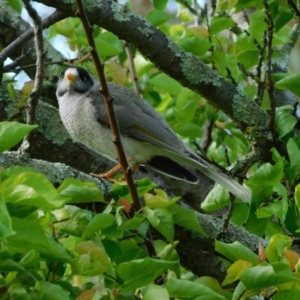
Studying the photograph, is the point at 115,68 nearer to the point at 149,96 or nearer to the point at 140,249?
the point at 149,96

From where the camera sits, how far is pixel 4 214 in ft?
5.24

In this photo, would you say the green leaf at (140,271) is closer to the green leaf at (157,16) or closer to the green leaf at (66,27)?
the green leaf at (66,27)

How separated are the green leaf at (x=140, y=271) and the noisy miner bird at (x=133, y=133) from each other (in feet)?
5.58

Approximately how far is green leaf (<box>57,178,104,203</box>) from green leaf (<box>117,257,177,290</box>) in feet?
0.90

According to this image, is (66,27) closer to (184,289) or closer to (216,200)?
(216,200)

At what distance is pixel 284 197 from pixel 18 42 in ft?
4.17

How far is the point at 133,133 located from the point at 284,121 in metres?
0.94

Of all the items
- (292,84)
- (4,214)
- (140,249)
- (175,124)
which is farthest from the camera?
(175,124)

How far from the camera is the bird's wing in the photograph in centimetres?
378

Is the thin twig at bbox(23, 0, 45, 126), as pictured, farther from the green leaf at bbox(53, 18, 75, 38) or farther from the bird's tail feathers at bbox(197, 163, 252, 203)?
the green leaf at bbox(53, 18, 75, 38)

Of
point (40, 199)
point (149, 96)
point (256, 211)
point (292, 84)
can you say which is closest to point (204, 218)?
point (256, 211)

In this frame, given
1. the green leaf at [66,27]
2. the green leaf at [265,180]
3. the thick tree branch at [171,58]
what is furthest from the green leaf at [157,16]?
the green leaf at [265,180]

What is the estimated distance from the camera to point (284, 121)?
317cm

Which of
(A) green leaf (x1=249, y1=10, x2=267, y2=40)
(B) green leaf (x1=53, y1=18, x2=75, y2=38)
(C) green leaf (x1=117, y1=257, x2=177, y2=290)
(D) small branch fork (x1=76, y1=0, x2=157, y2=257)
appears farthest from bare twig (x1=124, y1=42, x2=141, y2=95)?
(C) green leaf (x1=117, y1=257, x2=177, y2=290)
